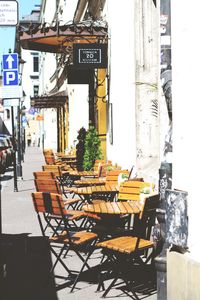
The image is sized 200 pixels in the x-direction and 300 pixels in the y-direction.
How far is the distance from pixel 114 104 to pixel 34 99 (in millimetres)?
17771

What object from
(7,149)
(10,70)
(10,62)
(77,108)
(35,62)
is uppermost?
(35,62)

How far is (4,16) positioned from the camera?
20.6 feet

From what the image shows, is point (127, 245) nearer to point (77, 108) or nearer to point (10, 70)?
point (10, 70)

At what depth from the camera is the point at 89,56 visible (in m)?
15.0

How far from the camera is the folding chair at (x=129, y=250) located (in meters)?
6.09

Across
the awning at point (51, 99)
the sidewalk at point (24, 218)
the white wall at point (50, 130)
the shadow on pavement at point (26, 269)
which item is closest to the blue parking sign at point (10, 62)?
the sidewalk at point (24, 218)

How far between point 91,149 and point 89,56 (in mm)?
2855

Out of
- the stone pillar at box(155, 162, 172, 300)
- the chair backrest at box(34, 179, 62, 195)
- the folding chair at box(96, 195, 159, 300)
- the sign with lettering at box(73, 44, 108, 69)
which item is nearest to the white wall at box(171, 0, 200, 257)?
the stone pillar at box(155, 162, 172, 300)

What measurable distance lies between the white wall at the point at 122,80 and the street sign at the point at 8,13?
6.07 m

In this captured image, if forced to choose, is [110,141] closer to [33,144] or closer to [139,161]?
[139,161]

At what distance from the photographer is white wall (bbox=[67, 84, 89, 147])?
24.4 meters

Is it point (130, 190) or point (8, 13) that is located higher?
point (8, 13)

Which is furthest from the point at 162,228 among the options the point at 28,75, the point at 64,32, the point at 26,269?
the point at 28,75

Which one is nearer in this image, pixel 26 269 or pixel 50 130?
pixel 26 269
